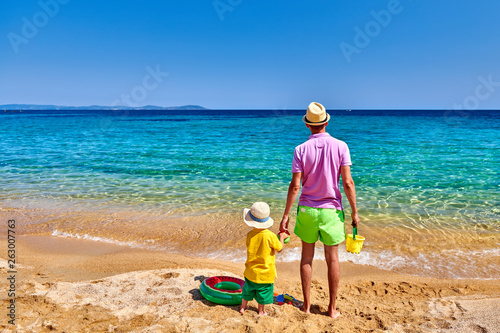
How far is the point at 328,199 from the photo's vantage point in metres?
3.51

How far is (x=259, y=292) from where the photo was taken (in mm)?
3562

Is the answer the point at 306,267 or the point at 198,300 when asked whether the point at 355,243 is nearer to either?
the point at 306,267

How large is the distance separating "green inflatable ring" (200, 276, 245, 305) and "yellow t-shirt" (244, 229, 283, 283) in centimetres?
44

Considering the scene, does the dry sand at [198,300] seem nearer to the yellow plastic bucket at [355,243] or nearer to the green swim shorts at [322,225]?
the yellow plastic bucket at [355,243]

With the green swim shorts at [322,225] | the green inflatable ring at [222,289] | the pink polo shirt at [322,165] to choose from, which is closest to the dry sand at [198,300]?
the green inflatable ring at [222,289]

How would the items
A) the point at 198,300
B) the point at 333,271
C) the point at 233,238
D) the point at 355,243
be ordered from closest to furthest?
1. the point at 333,271
2. the point at 355,243
3. the point at 198,300
4. the point at 233,238

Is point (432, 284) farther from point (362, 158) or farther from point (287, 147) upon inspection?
point (287, 147)

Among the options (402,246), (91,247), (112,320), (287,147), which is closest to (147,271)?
(112,320)

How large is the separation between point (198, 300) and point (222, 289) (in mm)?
350

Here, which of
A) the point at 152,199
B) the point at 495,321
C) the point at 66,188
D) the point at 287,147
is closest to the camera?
the point at 495,321

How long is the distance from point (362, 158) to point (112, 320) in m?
13.7

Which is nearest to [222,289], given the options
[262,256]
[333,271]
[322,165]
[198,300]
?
[198,300]

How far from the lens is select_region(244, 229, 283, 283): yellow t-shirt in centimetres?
353

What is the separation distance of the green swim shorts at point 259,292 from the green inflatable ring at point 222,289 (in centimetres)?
24
